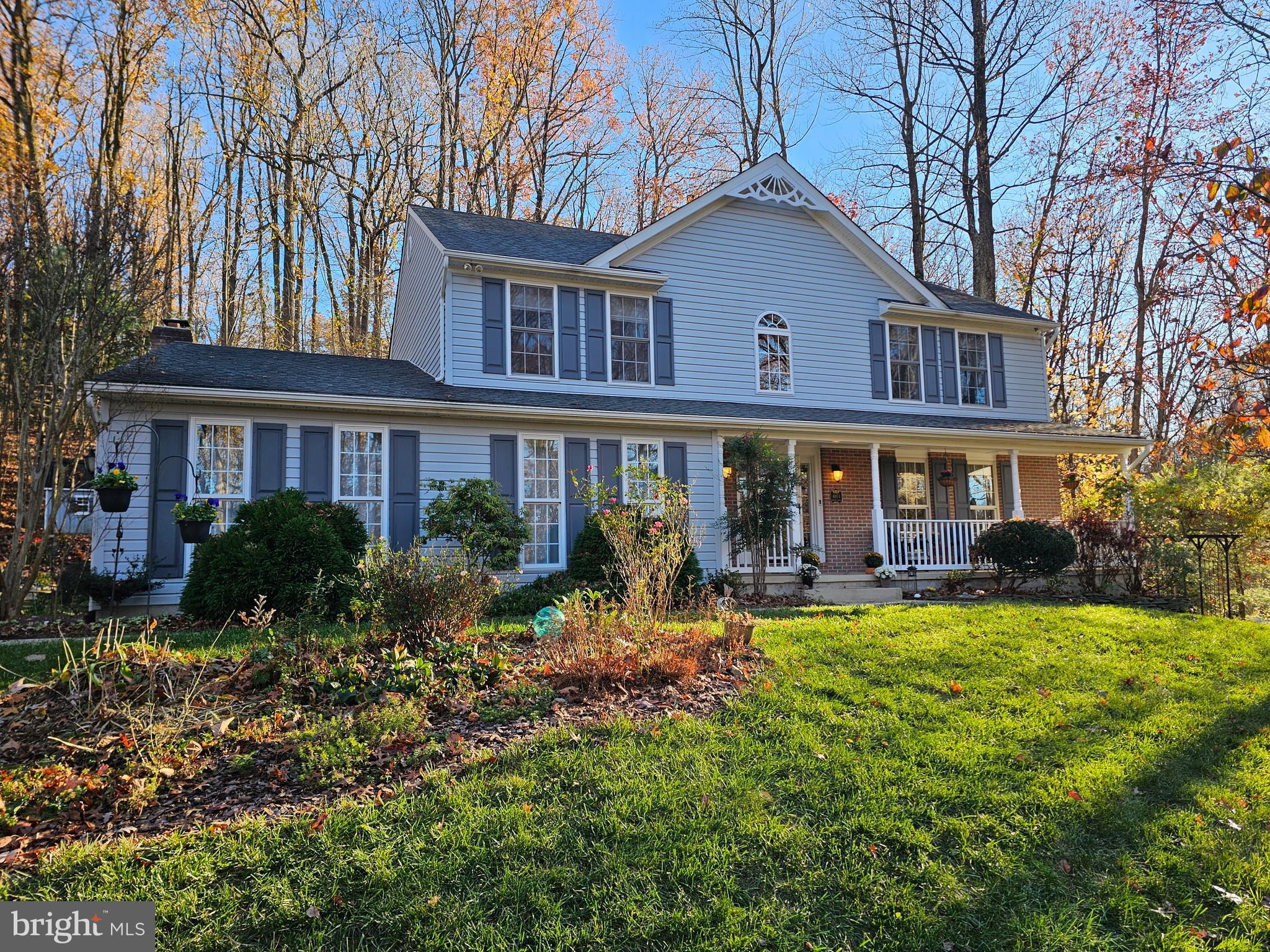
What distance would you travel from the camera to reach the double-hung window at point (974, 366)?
1518 centimetres

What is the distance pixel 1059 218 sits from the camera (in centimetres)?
2164

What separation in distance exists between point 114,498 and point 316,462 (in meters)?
2.44

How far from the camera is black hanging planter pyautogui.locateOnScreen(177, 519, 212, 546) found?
8141 mm

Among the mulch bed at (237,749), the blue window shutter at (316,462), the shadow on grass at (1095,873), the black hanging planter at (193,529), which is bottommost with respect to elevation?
the shadow on grass at (1095,873)

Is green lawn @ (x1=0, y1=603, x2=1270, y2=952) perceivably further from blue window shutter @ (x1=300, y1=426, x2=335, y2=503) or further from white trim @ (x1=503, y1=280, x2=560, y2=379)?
white trim @ (x1=503, y1=280, x2=560, y2=379)

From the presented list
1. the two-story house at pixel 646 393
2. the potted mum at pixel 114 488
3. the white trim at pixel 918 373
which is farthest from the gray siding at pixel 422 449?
the white trim at pixel 918 373

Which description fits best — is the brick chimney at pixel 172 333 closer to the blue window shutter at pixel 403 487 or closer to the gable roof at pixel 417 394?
the gable roof at pixel 417 394

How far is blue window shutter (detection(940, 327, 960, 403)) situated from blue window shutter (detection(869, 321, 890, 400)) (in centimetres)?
142

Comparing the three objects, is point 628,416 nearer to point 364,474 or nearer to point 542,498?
point 542,498

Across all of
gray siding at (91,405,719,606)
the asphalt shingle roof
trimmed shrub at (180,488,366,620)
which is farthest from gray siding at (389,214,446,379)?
trimmed shrub at (180,488,366,620)

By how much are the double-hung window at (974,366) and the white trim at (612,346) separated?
6819mm

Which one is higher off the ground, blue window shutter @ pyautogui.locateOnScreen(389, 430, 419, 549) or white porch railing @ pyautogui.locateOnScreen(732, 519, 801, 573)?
blue window shutter @ pyautogui.locateOnScreen(389, 430, 419, 549)
